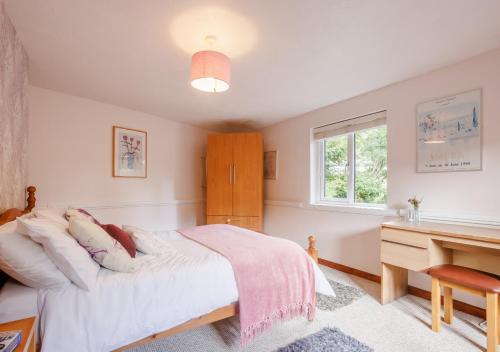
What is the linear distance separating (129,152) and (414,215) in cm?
364

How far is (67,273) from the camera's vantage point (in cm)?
122

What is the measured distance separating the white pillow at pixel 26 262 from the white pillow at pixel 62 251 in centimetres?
3

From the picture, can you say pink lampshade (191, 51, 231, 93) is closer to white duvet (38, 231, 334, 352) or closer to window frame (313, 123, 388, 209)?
Result: white duvet (38, 231, 334, 352)

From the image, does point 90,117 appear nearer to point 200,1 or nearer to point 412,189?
point 200,1

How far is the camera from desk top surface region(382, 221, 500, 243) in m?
1.72

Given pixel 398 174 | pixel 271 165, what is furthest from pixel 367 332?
pixel 271 165

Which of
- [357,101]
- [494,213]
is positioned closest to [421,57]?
[357,101]

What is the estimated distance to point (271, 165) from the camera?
14.4ft

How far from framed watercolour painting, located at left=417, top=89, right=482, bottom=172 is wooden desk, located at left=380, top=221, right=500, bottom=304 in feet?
1.93

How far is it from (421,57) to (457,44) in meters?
0.24

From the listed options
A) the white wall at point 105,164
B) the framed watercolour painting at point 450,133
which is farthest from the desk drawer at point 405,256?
the white wall at point 105,164

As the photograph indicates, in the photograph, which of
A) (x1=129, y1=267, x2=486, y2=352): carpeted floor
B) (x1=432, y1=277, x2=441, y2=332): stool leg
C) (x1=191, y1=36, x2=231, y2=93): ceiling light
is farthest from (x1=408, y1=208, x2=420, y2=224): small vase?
(x1=191, y1=36, x2=231, y2=93): ceiling light

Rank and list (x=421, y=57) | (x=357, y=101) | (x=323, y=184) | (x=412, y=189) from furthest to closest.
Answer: (x=323, y=184)
(x=357, y=101)
(x=412, y=189)
(x=421, y=57)

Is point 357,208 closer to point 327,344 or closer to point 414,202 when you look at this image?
point 414,202
